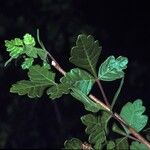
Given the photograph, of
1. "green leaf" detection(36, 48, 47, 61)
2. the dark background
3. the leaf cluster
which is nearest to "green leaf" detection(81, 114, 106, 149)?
the leaf cluster

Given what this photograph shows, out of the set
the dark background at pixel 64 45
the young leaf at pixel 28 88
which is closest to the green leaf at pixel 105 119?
the young leaf at pixel 28 88

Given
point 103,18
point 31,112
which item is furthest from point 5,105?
point 103,18

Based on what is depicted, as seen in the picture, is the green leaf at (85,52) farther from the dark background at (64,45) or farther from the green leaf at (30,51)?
the dark background at (64,45)

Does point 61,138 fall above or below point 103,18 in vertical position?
below

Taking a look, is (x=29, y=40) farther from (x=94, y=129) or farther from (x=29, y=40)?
(x=94, y=129)

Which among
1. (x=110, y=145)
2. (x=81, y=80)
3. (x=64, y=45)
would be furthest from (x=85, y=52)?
(x=64, y=45)

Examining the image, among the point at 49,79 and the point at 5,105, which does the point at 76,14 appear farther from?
the point at 49,79
